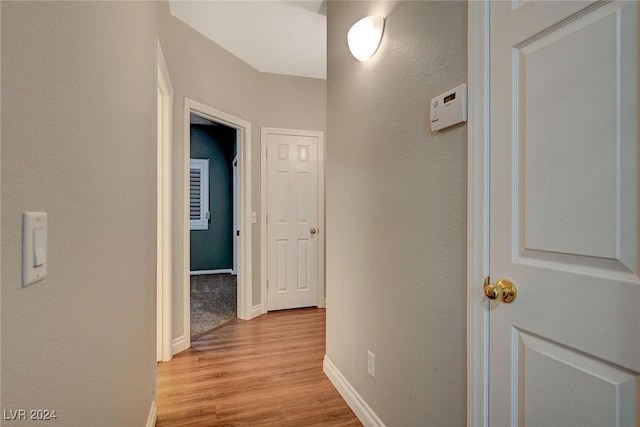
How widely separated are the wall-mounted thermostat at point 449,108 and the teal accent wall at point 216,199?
5511 millimetres

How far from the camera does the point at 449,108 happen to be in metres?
1.16

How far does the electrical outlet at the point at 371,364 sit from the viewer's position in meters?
1.73

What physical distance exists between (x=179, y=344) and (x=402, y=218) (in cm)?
219

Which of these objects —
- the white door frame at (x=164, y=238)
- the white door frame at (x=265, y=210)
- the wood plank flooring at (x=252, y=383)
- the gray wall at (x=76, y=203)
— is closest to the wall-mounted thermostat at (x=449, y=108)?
the gray wall at (x=76, y=203)

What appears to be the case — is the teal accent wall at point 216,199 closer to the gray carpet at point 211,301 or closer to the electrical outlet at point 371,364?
the gray carpet at point 211,301

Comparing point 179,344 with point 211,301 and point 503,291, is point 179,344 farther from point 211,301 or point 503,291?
point 503,291

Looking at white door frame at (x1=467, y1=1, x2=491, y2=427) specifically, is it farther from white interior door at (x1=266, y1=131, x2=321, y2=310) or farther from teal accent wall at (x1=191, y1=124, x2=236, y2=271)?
teal accent wall at (x1=191, y1=124, x2=236, y2=271)

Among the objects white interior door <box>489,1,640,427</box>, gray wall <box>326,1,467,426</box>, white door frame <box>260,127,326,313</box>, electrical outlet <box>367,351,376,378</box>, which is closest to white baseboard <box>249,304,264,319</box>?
white door frame <box>260,127,326,313</box>

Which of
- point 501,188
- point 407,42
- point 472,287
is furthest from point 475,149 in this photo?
point 407,42

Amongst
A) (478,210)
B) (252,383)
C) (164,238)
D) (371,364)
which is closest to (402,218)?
(478,210)

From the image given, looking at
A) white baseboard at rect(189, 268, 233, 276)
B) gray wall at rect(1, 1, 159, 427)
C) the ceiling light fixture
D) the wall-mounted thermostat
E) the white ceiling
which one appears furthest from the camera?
white baseboard at rect(189, 268, 233, 276)

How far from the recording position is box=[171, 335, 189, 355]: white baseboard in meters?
2.65

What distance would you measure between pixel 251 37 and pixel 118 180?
229 centimetres

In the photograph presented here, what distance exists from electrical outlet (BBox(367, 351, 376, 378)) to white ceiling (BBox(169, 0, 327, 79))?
2.40 m
